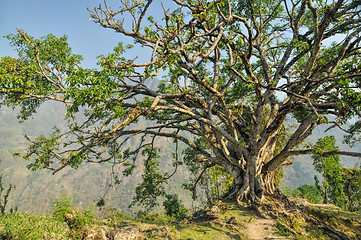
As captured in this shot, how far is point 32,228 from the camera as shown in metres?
6.88

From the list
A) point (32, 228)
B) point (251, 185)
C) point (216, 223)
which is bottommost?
point (216, 223)

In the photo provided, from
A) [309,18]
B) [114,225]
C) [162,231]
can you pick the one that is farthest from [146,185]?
[309,18]

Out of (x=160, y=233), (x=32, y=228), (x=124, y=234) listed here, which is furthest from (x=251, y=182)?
(x=32, y=228)

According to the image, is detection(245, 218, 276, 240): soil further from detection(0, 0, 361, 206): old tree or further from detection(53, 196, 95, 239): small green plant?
detection(53, 196, 95, 239): small green plant

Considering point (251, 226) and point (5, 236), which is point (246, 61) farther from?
point (5, 236)

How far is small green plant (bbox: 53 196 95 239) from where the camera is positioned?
8.12 meters

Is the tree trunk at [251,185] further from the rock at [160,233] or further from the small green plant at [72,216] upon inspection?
the small green plant at [72,216]

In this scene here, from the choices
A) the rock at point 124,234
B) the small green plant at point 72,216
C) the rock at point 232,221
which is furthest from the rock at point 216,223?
the small green plant at point 72,216

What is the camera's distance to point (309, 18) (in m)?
14.5

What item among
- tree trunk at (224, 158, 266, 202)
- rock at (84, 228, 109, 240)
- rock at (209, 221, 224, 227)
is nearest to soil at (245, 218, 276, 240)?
rock at (209, 221, 224, 227)

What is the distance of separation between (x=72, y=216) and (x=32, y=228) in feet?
5.58

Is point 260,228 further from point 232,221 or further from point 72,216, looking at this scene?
point 72,216

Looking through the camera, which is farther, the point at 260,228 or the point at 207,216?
the point at 207,216

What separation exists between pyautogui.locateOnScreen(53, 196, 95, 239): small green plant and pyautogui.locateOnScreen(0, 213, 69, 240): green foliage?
0.93ft
